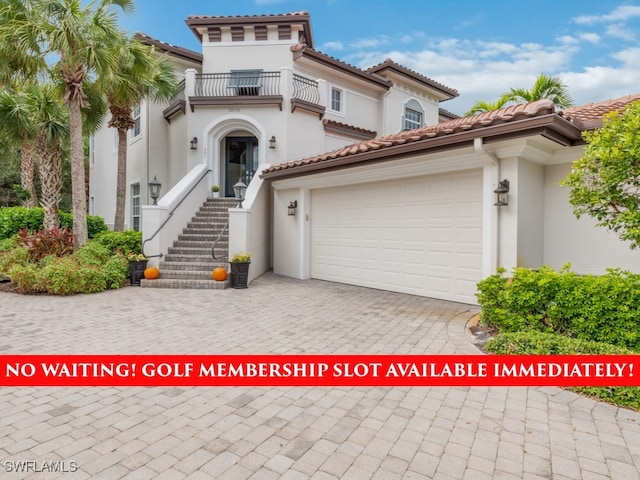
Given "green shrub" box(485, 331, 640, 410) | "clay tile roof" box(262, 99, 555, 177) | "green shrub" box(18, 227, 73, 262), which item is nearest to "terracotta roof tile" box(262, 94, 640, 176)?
"clay tile roof" box(262, 99, 555, 177)

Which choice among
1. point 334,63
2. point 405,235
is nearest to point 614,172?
point 405,235

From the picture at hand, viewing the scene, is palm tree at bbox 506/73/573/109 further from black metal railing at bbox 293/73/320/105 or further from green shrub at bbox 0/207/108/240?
green shrub at bbox 0/207/108/240

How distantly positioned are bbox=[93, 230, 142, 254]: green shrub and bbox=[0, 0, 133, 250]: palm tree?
1.72 feet

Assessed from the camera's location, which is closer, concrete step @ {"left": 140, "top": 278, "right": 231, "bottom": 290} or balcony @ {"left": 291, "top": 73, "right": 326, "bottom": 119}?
concrete step @ {"left": 140, "top": 278, "right": 231, "bottom": 290}

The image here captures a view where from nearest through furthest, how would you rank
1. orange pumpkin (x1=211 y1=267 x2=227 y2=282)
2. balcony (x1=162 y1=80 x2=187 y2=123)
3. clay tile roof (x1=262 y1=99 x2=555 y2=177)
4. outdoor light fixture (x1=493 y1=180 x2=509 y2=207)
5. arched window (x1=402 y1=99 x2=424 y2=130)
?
clay tile roof (x1=262 y1=99 x2=555 y2=177), outdoor light fixture (x1=493 y1=180 x2=509 y2=207), orange pumpkin (x1=211 y1=267 x2=227 y2=282), balcony (x1=162 y1=80 x2=187 y2=123), arched window (x1=402 y1=99 x2=424 y2=130)

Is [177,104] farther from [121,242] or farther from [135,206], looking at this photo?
[121,242]

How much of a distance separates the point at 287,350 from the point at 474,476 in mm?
2741

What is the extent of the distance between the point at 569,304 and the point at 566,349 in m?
0.68

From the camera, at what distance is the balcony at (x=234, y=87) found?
43.9 feet

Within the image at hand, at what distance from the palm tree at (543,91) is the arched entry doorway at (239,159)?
894 centimetres

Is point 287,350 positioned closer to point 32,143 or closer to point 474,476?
point 474,476

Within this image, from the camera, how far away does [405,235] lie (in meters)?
8.38

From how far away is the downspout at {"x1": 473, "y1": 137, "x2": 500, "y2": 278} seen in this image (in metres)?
6.60

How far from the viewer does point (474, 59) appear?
1532 cm
